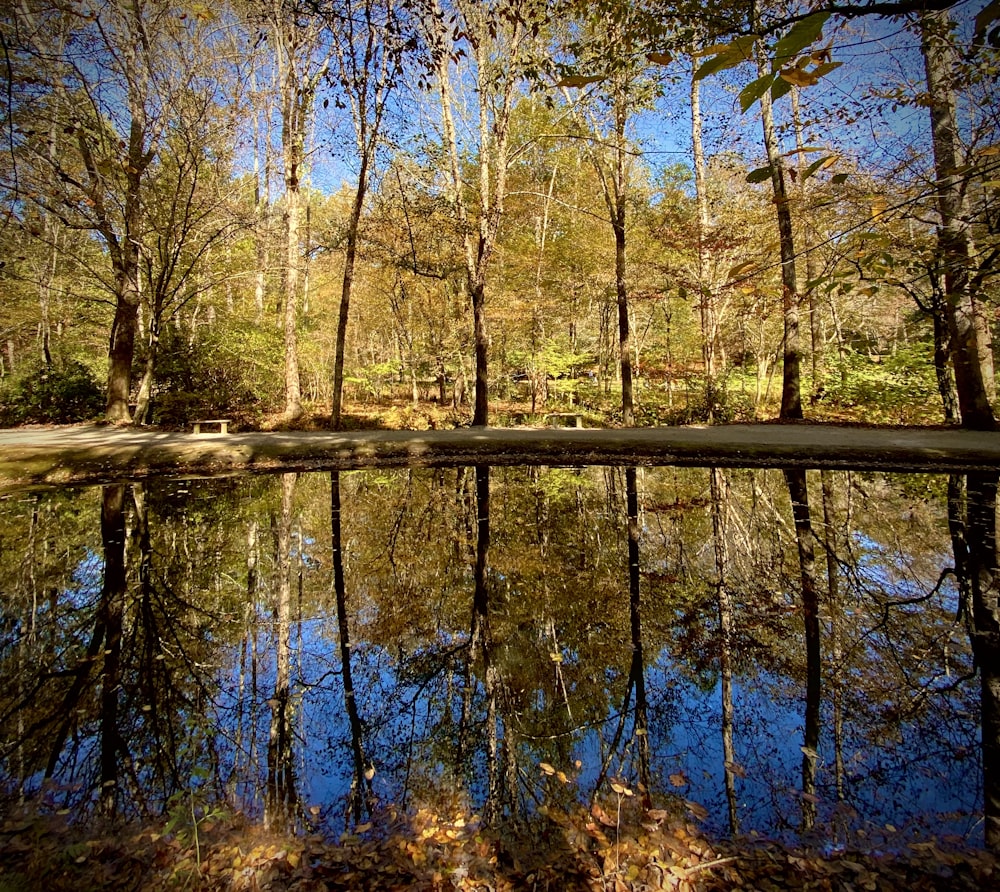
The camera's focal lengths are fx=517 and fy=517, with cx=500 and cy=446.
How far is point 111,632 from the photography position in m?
3.46

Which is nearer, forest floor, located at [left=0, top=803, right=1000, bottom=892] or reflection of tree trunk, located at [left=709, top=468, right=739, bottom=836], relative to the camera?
forest floor, located at [left=0, top=803, right=1000, bottom=892]

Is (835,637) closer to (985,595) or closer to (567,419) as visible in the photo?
(985,595)

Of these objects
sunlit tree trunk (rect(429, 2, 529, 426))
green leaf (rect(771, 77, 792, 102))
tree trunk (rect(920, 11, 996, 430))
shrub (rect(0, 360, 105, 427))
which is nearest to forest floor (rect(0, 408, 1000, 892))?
tree trunk (rect(920, 11, 996, 430))

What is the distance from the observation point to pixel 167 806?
1980mm

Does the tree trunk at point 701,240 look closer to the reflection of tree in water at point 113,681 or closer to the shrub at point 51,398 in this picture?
the reflection of tree in water at point 113,681

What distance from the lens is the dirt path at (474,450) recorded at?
8.18 m

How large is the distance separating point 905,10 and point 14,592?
238 inches

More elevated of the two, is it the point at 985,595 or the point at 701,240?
the point at 701,240

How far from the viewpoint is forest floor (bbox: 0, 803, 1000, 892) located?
1572mm

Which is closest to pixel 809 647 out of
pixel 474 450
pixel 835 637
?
pixel 835 637

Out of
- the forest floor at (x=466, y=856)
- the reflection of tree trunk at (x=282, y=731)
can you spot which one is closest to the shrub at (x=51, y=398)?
the reflection of tree trunk at (x=282, y=731)

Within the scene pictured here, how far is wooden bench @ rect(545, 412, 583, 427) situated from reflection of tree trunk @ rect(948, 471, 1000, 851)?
8.62 metres

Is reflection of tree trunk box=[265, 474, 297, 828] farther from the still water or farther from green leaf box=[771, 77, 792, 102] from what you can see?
green leaf box=[771, 77, 792, 102]

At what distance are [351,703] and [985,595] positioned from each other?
4383mm
